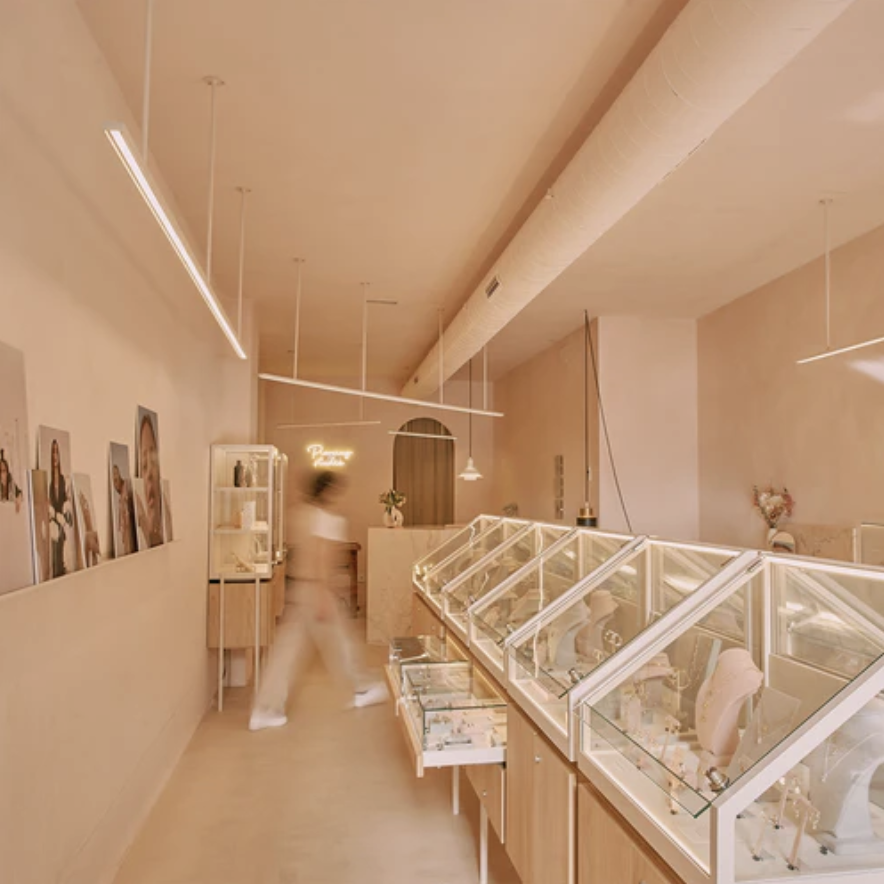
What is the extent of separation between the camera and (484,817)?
3.33m

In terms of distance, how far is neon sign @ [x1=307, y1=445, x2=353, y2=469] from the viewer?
1198 centimetres

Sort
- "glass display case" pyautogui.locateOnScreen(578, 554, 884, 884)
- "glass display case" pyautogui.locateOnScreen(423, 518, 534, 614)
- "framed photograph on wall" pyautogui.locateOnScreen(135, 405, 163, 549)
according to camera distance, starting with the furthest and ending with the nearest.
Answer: "glass display case" pyautogui.locateOnScreen(423, 518, 534, 614), "framed photograph on wall" pyautogui.locateOnScreen(135, 405, 163, 549), "glass display case" pyautogui.locateOnScreen(578, 554, 884, 884)

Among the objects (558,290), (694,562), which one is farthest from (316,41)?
(558,290)

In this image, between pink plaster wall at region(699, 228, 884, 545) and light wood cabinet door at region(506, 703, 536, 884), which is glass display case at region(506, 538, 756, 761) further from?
pink plaster wall at region(699, 228, 884, 545)

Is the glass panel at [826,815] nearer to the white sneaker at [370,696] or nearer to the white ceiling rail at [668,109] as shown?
the white ceiling rail at [668,109]

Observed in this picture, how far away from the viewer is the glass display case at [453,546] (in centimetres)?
566

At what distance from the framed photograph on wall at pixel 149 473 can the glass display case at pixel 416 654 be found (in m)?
1.51

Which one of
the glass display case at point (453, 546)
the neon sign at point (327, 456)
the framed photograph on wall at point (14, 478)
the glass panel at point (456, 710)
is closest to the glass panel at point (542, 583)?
the glass panel at point (456, 710)

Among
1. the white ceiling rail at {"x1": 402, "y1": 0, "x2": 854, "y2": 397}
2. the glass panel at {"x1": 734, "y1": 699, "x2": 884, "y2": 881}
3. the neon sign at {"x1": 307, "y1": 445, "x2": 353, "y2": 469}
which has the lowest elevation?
the glass panel at {"x1": 734, "y1": 699, "x2": 884, "y2": 881}

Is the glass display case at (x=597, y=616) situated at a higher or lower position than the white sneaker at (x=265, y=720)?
higher

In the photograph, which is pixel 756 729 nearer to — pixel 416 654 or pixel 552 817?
pixel 552 817

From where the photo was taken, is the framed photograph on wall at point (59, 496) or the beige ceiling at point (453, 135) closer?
the framed photograph on wall at point (59, 496)

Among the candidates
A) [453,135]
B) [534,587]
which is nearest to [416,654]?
[534,587]

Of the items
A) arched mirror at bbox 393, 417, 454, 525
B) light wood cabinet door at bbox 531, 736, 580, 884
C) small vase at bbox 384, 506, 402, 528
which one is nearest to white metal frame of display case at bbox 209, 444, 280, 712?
small vase at bbox 384, 506, 402, 528
